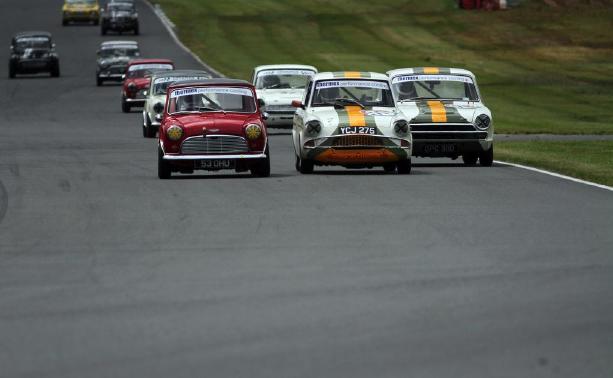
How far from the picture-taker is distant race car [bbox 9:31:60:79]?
204 ft

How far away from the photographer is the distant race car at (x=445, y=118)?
25312 millimetres

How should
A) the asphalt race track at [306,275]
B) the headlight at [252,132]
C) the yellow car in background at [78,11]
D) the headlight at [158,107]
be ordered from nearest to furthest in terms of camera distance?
the asphalt race track at [306,275]
the headlight at [252,132]
the headlight at [158,107]
the yellow car in background at [78,11]

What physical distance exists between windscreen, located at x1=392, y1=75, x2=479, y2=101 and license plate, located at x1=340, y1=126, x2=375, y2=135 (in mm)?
3270

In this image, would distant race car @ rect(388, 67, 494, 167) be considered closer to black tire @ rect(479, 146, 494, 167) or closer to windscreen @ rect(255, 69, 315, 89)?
black tire @ rect(479, 146, 494, 167)

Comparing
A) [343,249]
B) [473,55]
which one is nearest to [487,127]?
[343,249]

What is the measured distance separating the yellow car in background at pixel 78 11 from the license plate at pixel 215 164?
2561 inches

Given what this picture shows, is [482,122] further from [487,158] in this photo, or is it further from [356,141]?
[356,141]

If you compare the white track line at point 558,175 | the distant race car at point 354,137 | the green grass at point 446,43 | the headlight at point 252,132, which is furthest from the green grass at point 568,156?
the green grass at point 446,43

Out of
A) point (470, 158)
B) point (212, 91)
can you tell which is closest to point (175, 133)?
point (212, 91)

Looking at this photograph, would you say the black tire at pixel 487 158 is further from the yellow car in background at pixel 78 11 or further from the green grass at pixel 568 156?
the yellow car in background at pixel 78 11

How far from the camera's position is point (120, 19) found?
3113 inches

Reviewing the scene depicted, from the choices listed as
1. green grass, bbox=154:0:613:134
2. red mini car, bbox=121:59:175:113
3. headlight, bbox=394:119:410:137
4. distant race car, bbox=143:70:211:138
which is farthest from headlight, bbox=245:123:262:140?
red mini car, bbox=121:59:175:113

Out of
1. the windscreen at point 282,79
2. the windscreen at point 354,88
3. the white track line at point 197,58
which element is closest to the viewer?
the white track line at point 197,58

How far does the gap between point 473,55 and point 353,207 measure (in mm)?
47374
